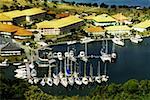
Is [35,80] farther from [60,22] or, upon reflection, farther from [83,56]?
[60,22]

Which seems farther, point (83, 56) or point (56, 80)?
point (83, 56)

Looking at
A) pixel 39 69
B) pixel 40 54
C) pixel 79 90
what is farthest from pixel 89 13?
pixel 79 90

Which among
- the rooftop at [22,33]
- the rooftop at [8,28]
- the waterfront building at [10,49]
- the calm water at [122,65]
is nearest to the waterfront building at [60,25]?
the rooftop at [22,33]

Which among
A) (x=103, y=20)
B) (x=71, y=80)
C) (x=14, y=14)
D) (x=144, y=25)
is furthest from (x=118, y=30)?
(x=71, y=80)

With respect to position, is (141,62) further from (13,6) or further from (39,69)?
(13,6)

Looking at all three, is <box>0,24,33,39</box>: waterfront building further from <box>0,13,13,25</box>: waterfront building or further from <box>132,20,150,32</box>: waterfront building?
<box>132,20,150,32</box>: waterfront building

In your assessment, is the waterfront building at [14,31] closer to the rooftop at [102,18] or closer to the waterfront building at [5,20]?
the waterfront building at [5,20]

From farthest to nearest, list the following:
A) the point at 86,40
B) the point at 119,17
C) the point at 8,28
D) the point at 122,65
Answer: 1. the point at 119,17
2. the point at 8,28
3. the point at 86,40
4. the point at 122,65
